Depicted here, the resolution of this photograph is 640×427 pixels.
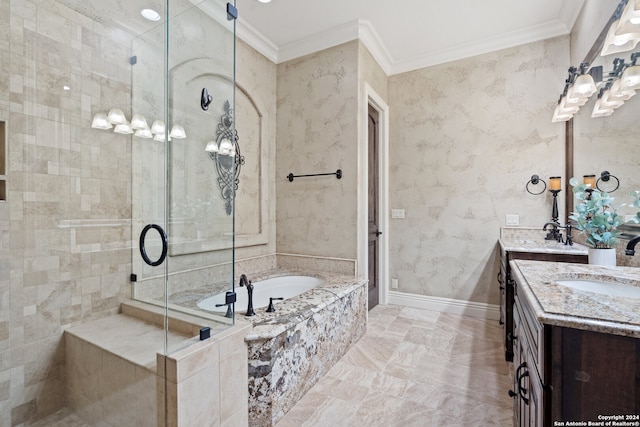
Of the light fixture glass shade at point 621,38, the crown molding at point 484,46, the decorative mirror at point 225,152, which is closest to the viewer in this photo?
the light fixture glass shade at point 621,38

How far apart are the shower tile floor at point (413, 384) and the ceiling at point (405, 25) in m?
2.92

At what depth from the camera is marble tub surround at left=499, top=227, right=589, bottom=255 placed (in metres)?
2.17

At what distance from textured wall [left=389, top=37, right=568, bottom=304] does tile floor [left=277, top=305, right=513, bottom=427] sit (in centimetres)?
73

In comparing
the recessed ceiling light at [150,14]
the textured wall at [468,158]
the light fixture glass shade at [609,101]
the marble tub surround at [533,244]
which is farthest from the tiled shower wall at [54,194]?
the light fixture glass shade at [609,101]

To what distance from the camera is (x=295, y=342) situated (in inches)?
71.2

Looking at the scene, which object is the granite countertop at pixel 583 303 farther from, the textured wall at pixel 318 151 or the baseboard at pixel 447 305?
the baseboard at pixel 447 305

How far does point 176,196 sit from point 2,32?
1213 millimetres

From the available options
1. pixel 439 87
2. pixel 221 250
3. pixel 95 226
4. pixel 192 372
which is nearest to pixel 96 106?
pixel 95 226

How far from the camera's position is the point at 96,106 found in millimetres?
1976

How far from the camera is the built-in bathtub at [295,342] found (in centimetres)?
159

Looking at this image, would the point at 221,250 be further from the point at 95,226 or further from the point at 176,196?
the point at 95,226

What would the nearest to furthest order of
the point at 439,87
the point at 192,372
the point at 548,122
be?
the point at 192,372 < the point at 548,122 < the point at 439,87

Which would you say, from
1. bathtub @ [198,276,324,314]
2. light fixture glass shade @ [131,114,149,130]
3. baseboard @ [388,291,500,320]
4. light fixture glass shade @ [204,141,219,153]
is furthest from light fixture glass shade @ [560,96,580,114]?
light fixture glass shade @ [131,114,149,130]

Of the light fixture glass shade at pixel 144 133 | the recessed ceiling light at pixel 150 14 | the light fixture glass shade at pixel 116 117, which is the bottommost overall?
the light fixture glass shade at pixel 144 133
